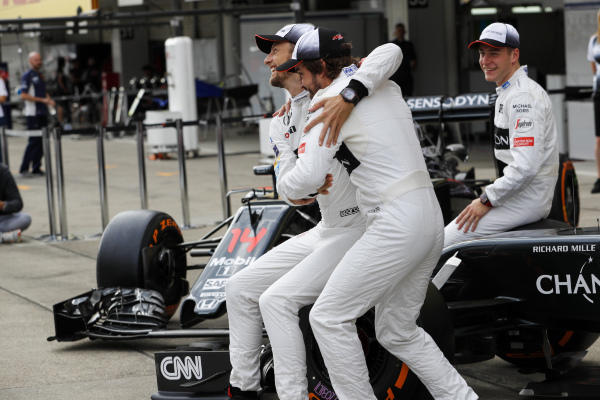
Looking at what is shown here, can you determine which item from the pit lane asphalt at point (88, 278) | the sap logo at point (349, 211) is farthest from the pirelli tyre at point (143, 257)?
the sap logo at point (349, 211)

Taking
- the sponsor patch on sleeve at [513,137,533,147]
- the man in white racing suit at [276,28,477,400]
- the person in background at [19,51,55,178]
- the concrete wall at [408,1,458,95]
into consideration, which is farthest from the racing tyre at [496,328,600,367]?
the concrete wall at [408,1,458,95]

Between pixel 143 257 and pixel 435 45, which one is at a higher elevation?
pixel 435 45

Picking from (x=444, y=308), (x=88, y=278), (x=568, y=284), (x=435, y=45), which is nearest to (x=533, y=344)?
(x=568, y=284)

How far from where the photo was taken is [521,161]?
4727 millimetres

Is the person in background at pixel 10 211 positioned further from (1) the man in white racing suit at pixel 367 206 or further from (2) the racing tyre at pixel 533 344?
(1) the man in white racing suit at pixel 367 206

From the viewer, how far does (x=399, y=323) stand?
3898 millimetres

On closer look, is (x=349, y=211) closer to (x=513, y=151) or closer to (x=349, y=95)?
(x=349, y=95)

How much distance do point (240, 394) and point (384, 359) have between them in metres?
0.65

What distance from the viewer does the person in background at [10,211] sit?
9328mm

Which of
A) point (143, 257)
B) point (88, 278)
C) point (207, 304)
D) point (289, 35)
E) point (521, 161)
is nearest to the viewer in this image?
point (289, 35)

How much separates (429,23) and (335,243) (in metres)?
14.4

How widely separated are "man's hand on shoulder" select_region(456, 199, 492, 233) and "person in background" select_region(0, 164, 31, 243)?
18.8 feet

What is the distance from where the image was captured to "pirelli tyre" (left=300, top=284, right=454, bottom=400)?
13.3ft

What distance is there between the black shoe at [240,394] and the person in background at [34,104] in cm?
1114
